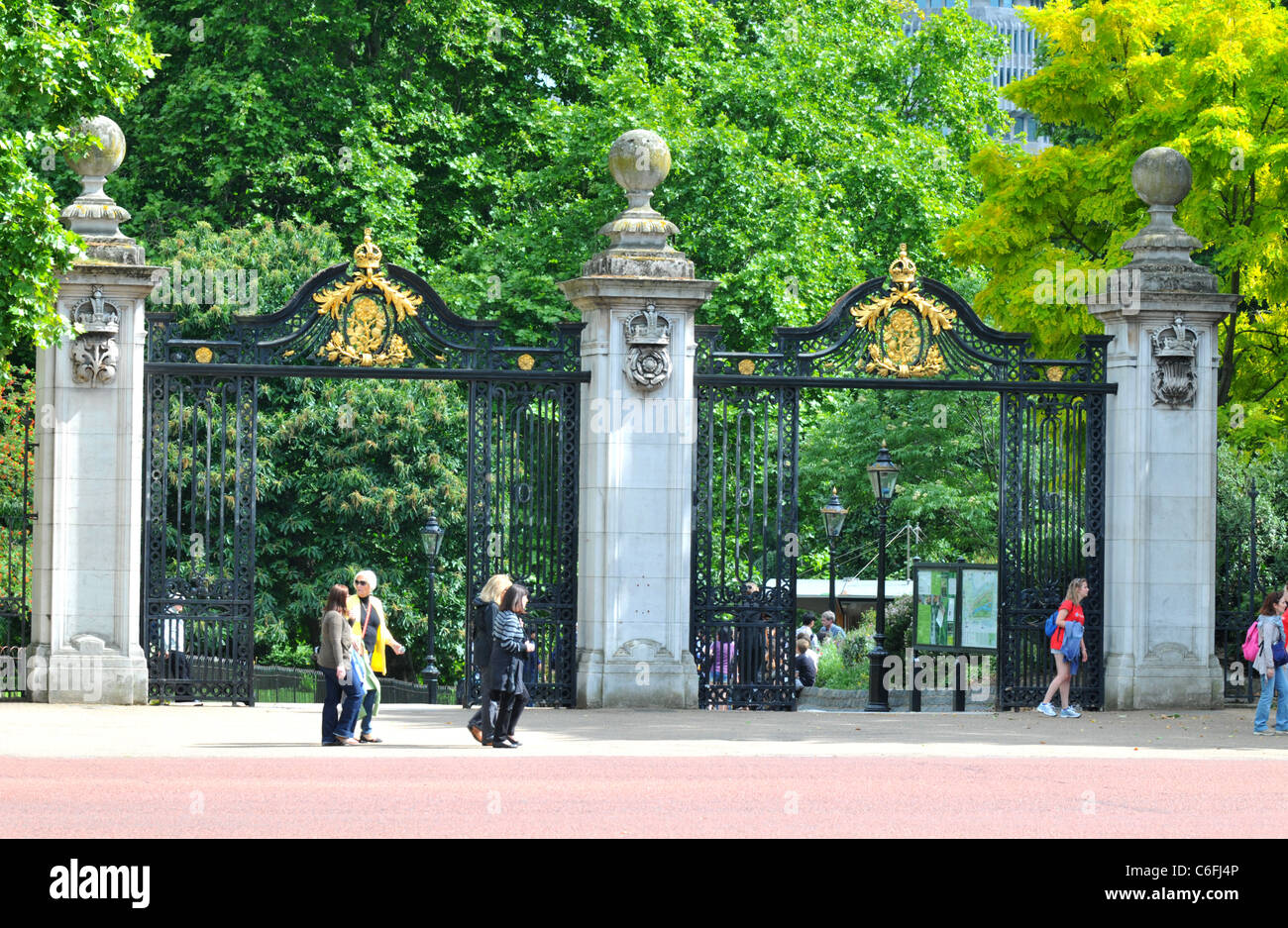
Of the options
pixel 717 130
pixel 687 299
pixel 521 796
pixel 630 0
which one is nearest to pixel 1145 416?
pixel 687 299

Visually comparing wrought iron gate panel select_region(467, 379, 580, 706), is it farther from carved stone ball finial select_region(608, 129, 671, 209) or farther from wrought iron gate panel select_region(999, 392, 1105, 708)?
wrought iron gate panel select_region(999, 392, 1105, 708)

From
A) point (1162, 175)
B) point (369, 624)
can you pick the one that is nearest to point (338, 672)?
point (369, 624)

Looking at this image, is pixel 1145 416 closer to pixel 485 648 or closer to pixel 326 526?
pixel 485 648

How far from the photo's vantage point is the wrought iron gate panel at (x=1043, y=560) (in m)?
18.9

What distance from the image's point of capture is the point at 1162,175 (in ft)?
62.4

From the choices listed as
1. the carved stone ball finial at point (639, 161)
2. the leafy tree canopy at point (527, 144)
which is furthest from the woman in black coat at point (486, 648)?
the leafy tree canopy at point (527, 144)

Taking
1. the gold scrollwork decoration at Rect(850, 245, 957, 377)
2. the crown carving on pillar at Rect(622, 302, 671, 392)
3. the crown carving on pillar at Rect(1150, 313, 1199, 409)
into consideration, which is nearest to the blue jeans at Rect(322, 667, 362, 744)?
the crown carving on pillar at Rect(622, 302, 671, 392)

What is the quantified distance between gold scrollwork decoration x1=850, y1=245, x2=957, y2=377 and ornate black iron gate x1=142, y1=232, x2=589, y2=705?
9.61ft

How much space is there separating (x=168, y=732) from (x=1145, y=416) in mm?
9635

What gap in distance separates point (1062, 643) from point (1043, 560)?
3.81 ft

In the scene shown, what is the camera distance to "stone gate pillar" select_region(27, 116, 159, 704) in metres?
17.5

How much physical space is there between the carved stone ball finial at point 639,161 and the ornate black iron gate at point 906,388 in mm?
1485

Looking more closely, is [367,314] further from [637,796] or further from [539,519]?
[637,796]

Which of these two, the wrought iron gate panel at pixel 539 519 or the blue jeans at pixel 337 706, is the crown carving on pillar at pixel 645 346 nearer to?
the wrought iron gate panel at pixel 539 519
